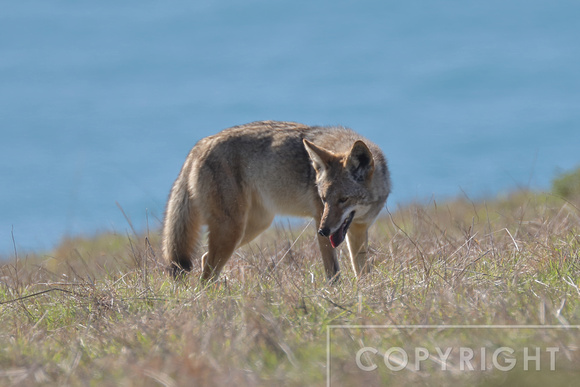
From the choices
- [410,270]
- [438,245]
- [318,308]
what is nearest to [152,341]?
[318,308]

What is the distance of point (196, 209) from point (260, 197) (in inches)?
26.7

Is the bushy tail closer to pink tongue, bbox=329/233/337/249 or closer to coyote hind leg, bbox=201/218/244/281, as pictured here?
coyote hind leg, bbox=201/218/244/281

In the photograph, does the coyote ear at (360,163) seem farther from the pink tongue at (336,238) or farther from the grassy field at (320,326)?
the grassy field at (320,326)

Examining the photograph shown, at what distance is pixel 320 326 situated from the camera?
381cm

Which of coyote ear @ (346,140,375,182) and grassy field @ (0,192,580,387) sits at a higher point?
coyote ear @ (346,140,375,182)

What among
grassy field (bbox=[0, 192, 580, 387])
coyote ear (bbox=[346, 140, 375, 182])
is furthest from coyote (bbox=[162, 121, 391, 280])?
grassy field (bbox=[0, 192, 580, 387])

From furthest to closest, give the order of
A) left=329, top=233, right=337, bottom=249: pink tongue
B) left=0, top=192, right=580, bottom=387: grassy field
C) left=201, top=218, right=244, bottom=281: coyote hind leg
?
left=201, top=218, right=244, bottom=281: coyote hind leg, left=329, top=233, right=337, bottom=249: pink tongue, left=0, top=192, right=580, bottom=387: grassy field

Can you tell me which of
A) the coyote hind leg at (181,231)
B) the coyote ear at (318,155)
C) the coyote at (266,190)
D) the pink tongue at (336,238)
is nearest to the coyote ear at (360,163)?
the coyote at (266,190)

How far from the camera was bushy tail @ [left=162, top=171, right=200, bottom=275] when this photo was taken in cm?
642

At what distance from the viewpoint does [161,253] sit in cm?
700

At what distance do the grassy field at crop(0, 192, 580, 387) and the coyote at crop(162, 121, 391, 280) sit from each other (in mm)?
482

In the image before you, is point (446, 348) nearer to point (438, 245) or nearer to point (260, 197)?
point (438, 245)

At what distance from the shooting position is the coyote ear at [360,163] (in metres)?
6.10

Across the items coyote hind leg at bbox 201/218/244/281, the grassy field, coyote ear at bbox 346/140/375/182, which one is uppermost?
coyote ear at bbox 346/140/375/182
